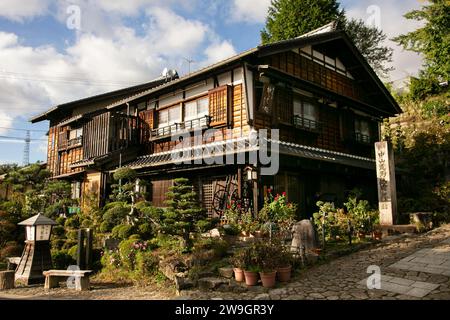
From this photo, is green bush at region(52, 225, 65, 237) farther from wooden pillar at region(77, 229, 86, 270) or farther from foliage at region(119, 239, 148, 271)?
foliage at region(119, 239, 148, 271)

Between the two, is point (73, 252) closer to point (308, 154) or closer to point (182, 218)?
point (182, 218)

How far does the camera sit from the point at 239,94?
1251 cm

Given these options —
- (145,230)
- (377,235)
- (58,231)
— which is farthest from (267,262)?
(58,231)

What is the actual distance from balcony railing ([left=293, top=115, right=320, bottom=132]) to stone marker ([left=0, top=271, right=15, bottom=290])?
1120 cm

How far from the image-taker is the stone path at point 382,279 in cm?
571

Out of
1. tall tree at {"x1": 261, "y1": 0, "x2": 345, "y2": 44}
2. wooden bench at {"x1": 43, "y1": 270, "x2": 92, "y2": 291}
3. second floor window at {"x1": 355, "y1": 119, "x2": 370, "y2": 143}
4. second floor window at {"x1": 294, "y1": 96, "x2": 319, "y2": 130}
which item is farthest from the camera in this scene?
tall tree at {"x1": 261, "y1": 0, "x2": 345, "y2": 44}

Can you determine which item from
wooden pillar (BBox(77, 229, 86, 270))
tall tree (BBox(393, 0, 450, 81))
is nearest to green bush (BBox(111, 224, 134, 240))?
wooden pillar (BBox(77, 229, 86, 270))

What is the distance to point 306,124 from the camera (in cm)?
1434

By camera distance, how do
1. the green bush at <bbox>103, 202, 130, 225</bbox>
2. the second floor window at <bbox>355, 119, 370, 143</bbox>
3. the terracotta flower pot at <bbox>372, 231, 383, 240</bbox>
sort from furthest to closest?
the second floor window at <bbox>355, 119, 370, 143</bbox>
the green bush at <bbox>103, 202, 130, 225</bbox>
the terracotta flower pot at <bbox>372, 231, 383, 240</bbox>

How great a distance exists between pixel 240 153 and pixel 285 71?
4837 mm

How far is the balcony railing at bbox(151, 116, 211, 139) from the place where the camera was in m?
13.5

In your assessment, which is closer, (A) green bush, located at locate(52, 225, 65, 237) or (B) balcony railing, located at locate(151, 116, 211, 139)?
(A) green bush, located at locate(52, 225, 65, 237)
